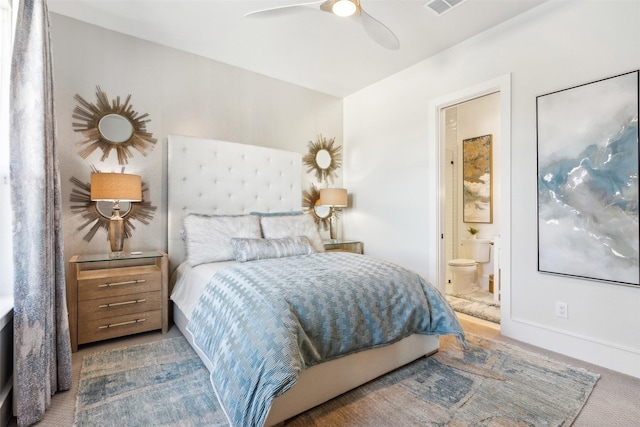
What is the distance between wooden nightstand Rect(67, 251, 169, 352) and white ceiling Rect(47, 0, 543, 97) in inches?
81.9

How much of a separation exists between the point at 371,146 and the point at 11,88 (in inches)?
136

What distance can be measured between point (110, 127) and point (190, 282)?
165cm

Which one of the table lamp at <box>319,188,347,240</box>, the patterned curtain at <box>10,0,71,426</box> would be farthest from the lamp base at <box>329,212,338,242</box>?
the patterned curtain at <box>10,0,71,426</box>

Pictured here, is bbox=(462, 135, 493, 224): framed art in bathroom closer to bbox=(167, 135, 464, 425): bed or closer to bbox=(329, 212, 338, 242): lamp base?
bbox=(329, 212, 338, 242): lamp base

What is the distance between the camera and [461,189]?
4930 mm

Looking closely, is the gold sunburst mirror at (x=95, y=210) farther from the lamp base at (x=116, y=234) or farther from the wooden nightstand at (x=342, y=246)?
the wooden nightstand at (x=342, y=246)

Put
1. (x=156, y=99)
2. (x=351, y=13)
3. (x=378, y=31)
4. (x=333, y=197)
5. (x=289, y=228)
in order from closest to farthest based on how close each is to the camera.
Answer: (x=351, y=13), (x=378, y=31), (x=156, y=99), (x=289, y=228), (x=333, y=197)

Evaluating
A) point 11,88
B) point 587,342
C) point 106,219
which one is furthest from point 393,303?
point 106,219

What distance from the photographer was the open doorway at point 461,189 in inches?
110

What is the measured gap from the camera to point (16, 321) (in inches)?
61.3

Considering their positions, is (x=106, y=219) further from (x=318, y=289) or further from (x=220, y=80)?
(x=318, y=289)

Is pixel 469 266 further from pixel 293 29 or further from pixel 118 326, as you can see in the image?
pixel 118 326

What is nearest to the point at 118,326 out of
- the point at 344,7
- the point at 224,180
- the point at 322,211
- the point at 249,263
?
the point at 249,263

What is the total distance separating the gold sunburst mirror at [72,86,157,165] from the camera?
2820 mm
